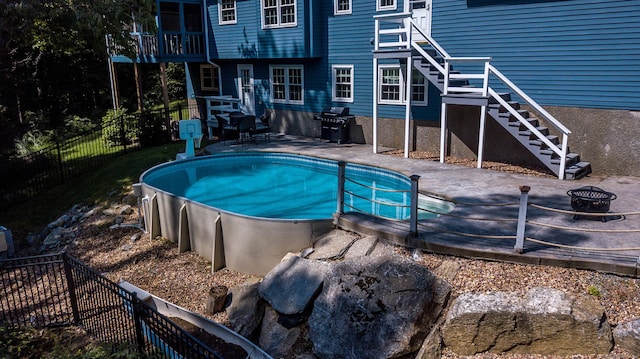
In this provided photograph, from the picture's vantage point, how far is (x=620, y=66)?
12.1 metres

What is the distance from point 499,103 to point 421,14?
13.5ft

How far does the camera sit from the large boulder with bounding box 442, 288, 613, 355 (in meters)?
6.05

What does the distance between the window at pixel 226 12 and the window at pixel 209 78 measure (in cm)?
290

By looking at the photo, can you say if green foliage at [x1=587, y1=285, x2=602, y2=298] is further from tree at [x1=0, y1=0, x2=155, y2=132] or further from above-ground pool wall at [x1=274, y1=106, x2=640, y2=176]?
tree at [x1=0, y1=0, x2=155, y2=132]

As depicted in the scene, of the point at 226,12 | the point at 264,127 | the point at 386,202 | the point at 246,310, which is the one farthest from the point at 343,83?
the point at 246,310

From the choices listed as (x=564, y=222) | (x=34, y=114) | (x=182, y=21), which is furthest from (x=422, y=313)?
(x=34, y=114)

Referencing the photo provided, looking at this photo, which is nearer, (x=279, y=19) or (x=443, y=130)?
(x=443, y=130)

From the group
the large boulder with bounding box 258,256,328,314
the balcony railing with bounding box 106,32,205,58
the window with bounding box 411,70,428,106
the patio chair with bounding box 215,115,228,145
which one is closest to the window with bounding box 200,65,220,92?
the balcony railing with bounding box 106,32,205,58

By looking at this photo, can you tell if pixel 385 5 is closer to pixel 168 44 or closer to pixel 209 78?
pixel 168 44

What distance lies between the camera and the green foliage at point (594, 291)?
21.2 feet

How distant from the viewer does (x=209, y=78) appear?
23.6m

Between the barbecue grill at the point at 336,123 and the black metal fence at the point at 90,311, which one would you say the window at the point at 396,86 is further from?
the black metal fence at the point at 90,311

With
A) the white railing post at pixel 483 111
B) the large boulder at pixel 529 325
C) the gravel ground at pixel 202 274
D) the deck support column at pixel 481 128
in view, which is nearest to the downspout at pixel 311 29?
the gravel ground at pixel 202 274

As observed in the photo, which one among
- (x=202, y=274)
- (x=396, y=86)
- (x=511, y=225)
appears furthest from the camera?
(x=396, y=86)
